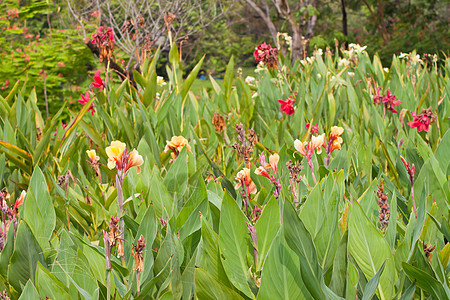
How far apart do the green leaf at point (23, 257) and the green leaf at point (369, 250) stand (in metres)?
0.66

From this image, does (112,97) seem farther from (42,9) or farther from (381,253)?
(42,9)

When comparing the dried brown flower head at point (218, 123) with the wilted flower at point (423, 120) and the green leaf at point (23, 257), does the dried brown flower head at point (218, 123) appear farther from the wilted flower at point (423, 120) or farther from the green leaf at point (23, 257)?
the green leaf at point (23, 257)

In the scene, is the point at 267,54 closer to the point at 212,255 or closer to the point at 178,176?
the point at 178,176

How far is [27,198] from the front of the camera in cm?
109

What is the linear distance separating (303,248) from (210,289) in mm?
179

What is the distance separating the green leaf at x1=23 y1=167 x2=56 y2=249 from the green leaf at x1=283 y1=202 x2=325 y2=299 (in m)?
0.62

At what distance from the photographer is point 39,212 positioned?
1.10 meters

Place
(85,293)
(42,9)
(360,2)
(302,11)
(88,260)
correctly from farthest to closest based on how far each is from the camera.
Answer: (360,2) → (302,11) → (42,9) → (88,260) → (85,293)

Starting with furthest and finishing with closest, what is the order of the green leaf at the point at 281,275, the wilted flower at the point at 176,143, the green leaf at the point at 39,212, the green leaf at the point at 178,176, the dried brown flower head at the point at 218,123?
the dried brown flower head at the point at 218,123
the wilted flower at the point at 176,143
the green leaf at the point at 178,176
the green leaf at the point at 39,212
the green leaf at the point at 281,275

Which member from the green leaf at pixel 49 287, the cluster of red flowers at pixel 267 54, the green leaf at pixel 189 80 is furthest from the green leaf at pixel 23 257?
the cluster of red flowers at pixel 267 54

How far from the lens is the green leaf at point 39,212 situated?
109cm

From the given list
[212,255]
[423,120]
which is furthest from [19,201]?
[423,120]

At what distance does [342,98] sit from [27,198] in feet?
6.66

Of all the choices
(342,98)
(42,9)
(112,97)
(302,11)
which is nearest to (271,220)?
(112,97)
